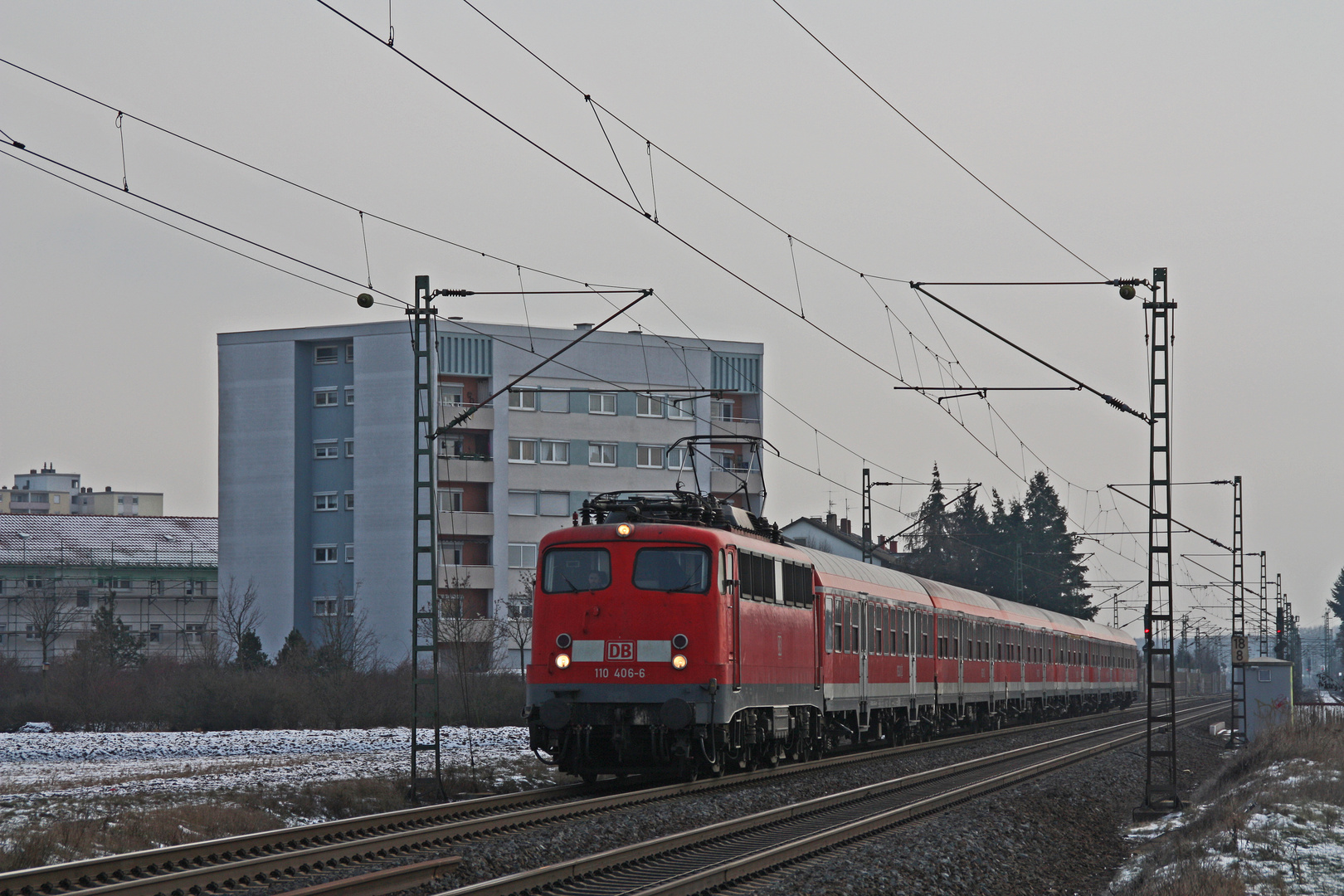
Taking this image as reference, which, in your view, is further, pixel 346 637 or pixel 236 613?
pixel 236 613

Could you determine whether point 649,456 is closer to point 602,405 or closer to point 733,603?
point 602,405

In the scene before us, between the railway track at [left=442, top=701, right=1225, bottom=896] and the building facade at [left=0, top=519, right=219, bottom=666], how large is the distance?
219 ft

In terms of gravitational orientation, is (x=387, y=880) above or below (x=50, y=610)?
above

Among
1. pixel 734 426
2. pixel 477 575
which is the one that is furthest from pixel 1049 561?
pixel 477 575

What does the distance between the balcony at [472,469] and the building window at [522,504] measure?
167 centimetres

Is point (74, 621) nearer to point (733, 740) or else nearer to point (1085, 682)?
point (1085, 682)

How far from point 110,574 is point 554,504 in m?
30.1

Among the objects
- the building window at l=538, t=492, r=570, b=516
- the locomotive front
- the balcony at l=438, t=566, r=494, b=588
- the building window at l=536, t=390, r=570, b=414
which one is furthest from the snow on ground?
the building window at l=536, t=390, r=570, b=414

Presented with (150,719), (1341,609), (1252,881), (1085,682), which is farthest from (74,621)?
(1341,609)

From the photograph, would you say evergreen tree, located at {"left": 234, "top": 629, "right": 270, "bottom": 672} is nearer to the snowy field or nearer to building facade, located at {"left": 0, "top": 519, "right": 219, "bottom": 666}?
the snowy field

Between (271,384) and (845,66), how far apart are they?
203 ft

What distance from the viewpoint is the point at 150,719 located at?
42344mm

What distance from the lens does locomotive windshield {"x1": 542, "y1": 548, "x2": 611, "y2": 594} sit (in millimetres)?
19672

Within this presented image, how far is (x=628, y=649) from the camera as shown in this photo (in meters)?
19.3
